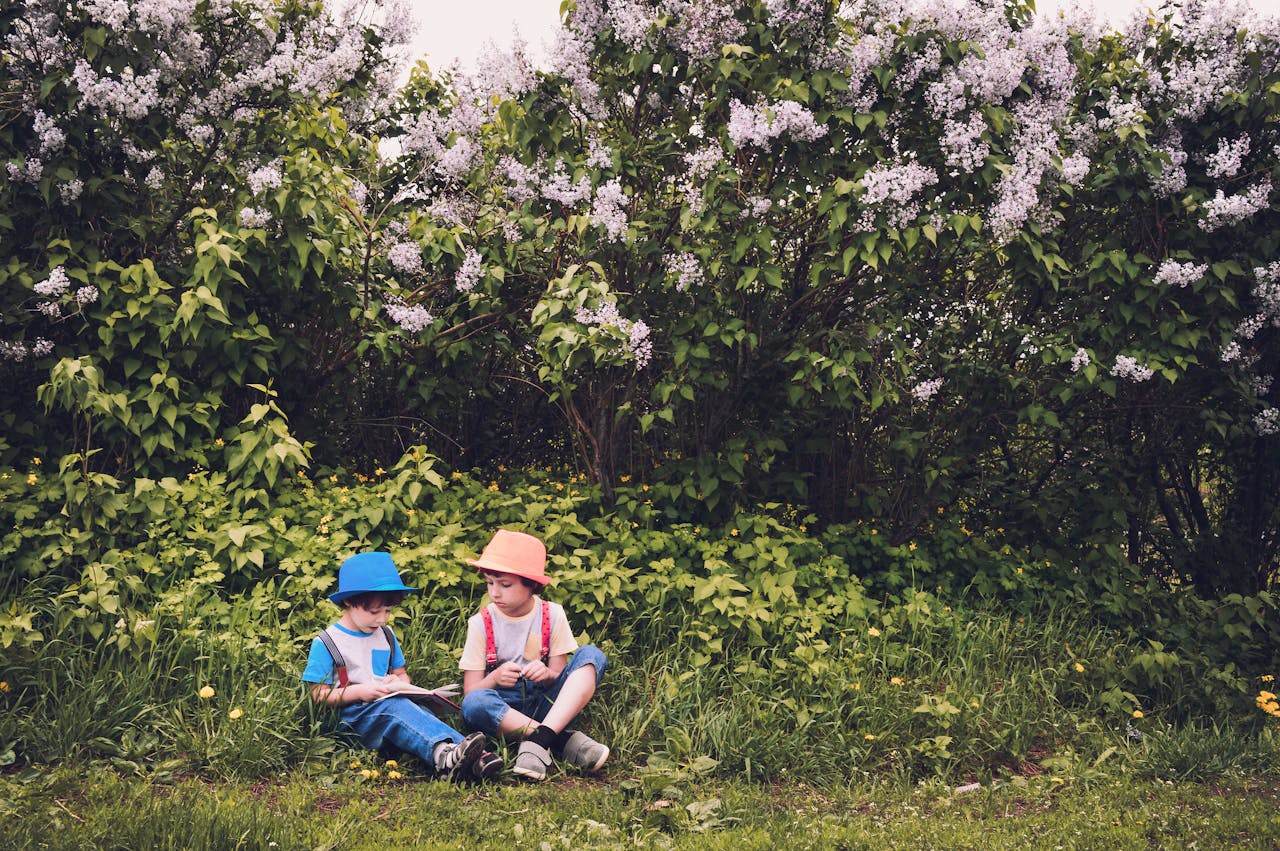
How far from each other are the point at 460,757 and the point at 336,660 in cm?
66

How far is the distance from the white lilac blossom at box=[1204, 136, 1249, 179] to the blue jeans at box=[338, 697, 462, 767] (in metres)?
4.68

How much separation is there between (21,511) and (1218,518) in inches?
267

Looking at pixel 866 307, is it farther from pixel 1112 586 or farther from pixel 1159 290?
pixel 1112 586

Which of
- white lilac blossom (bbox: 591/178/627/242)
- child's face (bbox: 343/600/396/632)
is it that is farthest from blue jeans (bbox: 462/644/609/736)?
white lilac blossom (bbox: 591/178/627/242)

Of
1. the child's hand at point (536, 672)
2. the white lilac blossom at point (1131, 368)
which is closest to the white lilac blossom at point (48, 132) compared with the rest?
the child's hand at point (536, 672)

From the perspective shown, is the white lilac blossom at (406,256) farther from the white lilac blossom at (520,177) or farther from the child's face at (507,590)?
the child's face at (507,590)

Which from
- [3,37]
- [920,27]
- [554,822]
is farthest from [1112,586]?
[3,37]

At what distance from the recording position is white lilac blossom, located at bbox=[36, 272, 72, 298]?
16.2 feet

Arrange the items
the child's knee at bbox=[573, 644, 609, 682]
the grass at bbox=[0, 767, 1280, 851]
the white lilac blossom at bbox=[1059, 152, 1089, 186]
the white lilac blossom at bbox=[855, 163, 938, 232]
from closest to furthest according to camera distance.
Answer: the grass at bbox=[0, 767, 1280, 851] < the child's knee at bbox=[573, 644, 609, 682] < the white lilac blossom at bbox=[855, 163, 938, 232] < the white lilac blossom at bbox=[1059, 152, 1089, 186]

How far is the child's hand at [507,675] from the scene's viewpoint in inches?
159

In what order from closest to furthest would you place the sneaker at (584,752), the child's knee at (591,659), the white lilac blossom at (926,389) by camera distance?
the sneaker at (584,752) < the child's knee at (591,659) < the white lilac blossom at (926,389)

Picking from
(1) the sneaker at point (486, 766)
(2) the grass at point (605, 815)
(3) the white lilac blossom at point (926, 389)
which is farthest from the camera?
(3) the white lilac blossom at point (926, 389)

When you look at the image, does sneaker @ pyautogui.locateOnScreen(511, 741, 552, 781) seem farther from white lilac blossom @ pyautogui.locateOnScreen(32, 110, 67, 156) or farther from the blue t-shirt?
white lilac blossom @ pyautogui.locateOnScreen(32, 110, 67, 156)

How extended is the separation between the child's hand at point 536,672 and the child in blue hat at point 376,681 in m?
0.35
